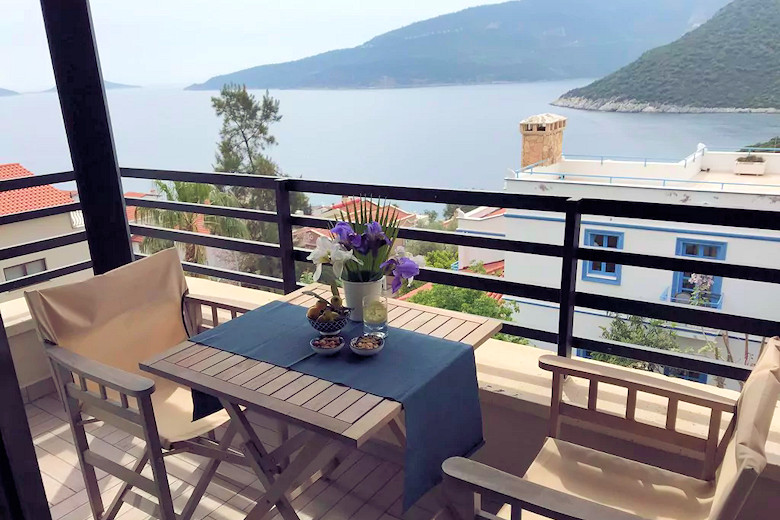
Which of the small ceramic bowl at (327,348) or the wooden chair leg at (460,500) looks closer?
the wooden chair leg at (460,500)

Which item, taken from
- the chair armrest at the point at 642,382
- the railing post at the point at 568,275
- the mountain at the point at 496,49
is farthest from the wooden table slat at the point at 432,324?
the mountain at the point at 496,49

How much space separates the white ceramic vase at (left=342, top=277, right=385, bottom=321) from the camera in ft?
6.40

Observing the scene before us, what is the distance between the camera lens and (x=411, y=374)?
168 centimetres

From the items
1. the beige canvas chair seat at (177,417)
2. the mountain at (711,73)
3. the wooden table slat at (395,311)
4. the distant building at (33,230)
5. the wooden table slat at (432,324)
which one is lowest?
the distant building at (33,230)

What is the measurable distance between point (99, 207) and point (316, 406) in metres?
2.28

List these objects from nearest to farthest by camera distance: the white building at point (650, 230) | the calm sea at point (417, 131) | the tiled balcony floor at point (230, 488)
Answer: the tiled balcony floor at point (230, 488)
the white building at point (650, 230)
the calm sea at point (417, 131)

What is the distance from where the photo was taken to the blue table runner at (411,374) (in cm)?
161

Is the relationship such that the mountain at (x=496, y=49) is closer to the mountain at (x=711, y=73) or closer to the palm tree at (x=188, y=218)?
the mountain at (x=711, y=73)

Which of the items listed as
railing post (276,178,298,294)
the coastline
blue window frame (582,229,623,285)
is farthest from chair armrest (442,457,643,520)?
the coastline

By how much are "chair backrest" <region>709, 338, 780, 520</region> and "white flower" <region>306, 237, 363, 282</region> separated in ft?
3.68

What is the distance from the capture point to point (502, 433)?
2416 mm

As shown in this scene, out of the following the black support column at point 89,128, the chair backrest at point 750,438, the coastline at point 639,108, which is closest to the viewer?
the chair backrest at point 750,438

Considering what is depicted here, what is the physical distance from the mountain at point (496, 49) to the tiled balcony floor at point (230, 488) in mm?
20899

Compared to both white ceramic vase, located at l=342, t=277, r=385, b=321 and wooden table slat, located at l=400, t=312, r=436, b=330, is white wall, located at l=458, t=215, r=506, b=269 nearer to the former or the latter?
wooden table slat, located at l=400, t=312, r=436, b=330
